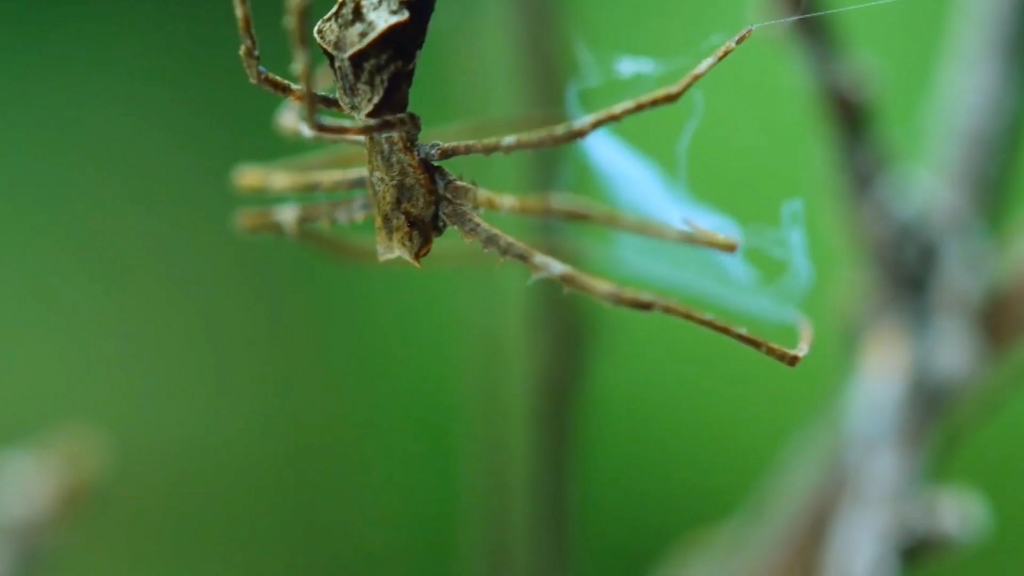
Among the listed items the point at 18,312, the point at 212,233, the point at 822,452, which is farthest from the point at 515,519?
the point at 18,312

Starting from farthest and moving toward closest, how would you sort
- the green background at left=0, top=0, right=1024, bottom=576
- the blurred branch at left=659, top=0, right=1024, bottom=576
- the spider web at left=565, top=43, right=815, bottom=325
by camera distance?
1. the green background at left=0, top=0, right=1024, bottom=576
2. the blurred branch at left=659, top=0, right=1024, bottom=576
3. the spider web at left=565, top=43, right=815, bottom=325

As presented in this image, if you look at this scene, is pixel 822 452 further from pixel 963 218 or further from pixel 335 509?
pixel 335 509

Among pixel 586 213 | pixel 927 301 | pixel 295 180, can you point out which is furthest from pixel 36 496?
pixel 927 301

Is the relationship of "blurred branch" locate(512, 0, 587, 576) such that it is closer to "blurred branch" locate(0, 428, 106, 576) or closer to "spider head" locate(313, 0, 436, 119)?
"spider head" locate(313, 0, 436, 119)

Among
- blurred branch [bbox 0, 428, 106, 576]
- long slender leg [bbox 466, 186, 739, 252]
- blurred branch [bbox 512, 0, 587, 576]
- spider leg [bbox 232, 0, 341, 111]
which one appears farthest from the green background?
spider leg [bbox 232, 0, 341, 111]

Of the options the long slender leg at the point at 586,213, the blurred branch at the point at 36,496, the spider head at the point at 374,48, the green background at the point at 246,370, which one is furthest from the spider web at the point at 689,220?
the blurred branch at the point at 36,496

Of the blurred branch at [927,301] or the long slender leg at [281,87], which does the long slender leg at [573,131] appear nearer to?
the long slender leg at [281,87]
